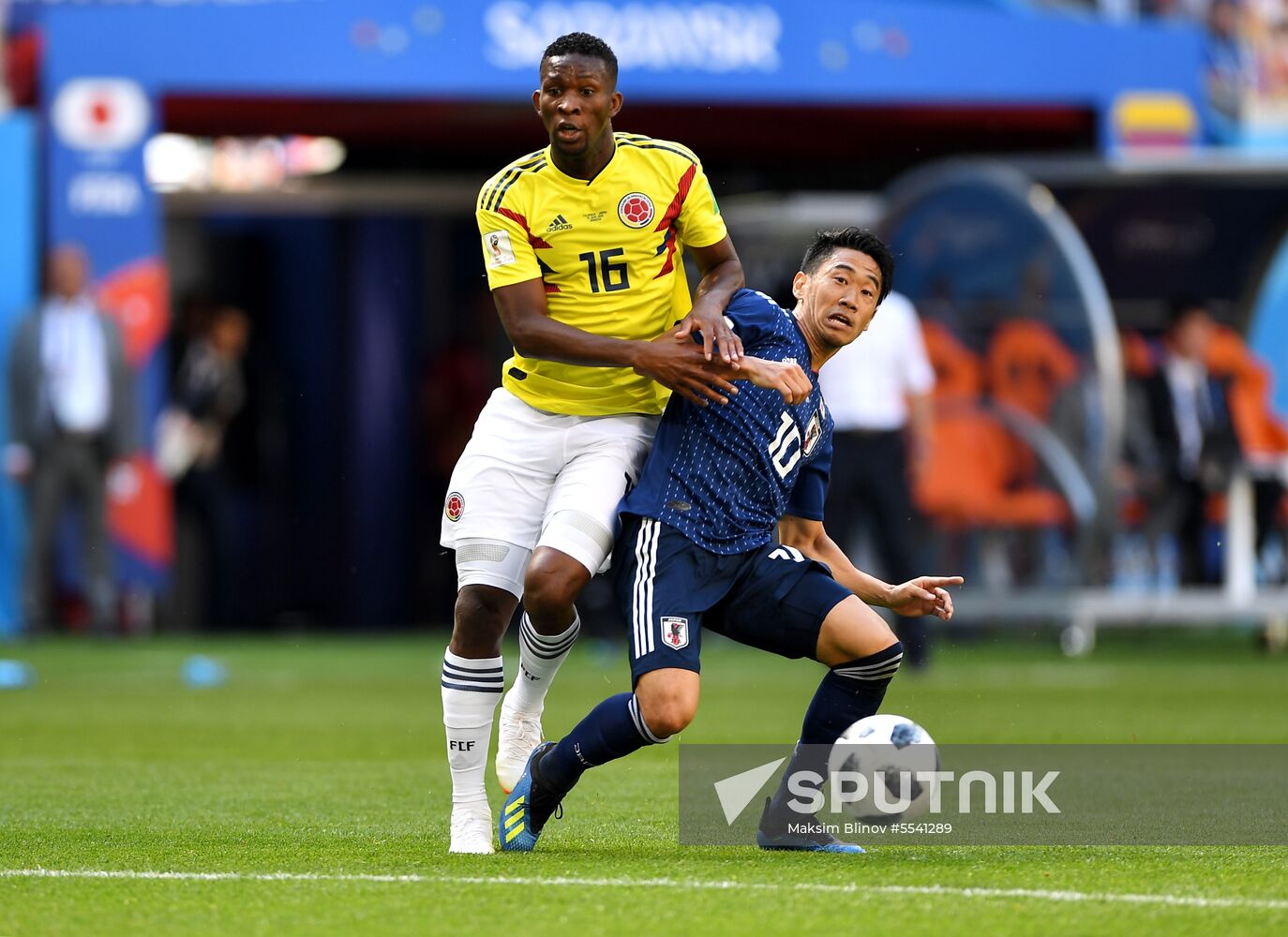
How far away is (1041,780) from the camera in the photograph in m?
8.01

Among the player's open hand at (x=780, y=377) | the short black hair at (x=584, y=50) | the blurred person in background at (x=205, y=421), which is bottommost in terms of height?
the blurred person in background at (x=205, y=421)

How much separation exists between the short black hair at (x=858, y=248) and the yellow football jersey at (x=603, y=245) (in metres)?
0.30

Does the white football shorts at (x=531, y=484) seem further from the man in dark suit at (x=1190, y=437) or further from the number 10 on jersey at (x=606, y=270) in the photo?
the man in dark suit at (x=1190, y=437)

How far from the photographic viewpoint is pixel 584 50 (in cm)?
607

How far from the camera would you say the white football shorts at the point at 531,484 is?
6188 millimetres

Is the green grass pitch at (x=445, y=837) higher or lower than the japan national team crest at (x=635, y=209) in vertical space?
lower

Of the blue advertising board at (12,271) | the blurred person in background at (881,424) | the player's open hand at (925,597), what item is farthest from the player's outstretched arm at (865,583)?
the blue advertising board at (12,271)

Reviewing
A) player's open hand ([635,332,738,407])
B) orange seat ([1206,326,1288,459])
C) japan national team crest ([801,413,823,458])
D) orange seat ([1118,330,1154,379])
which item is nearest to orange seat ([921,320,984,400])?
orange seat ([1118,330,1154,379])

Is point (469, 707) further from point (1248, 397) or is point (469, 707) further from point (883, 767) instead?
point (1248, 397)

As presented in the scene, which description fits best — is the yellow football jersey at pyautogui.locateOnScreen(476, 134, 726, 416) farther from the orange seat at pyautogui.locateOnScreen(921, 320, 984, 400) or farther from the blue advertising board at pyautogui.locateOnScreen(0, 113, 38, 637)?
the blue advertising board at pyautogui.locateOnScreen(0, 113, 38, 637)

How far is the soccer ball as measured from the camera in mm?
6109

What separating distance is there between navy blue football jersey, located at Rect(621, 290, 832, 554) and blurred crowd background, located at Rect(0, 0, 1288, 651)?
613cm

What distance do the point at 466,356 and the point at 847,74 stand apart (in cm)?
434

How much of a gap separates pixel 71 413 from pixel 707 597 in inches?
426
